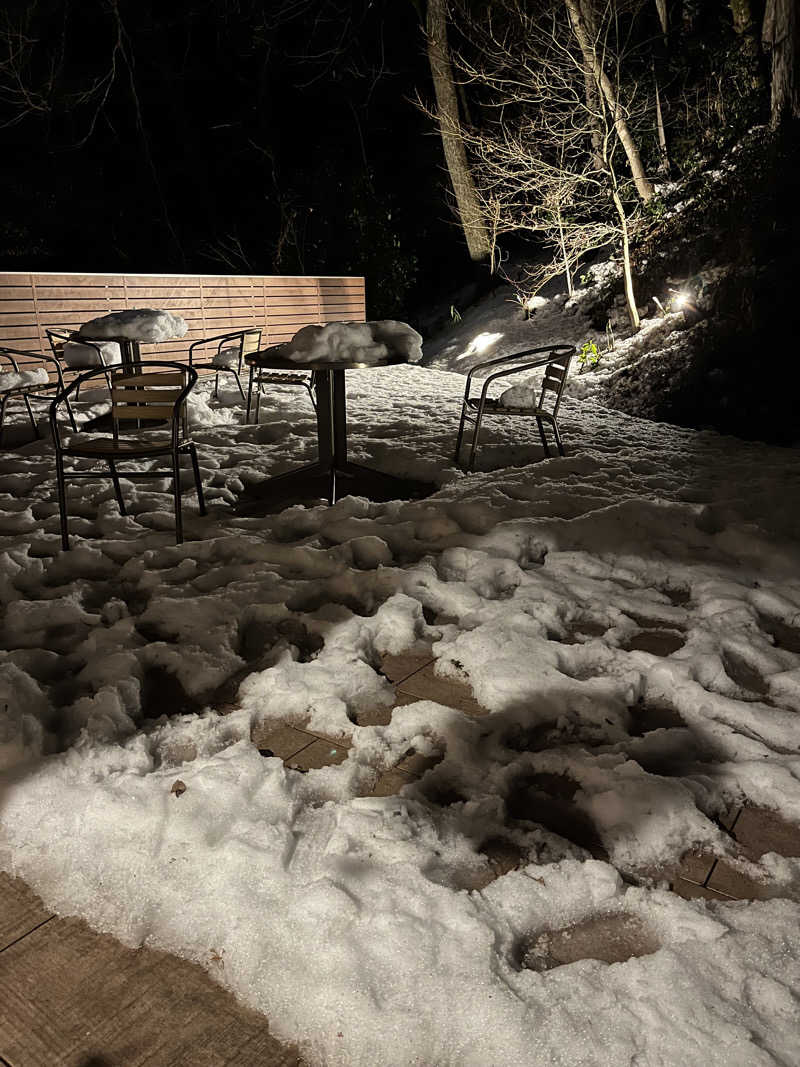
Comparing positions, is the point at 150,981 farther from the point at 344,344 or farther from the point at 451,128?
the point at 451,128

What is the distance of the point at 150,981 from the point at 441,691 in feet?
3.76

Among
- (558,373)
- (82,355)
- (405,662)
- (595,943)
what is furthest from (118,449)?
(82,355)

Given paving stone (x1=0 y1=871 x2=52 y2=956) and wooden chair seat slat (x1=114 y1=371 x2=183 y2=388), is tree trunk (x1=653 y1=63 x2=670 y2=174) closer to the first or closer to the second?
wooden chair seat slat (x1=114 y1=371 x2=183 y2=388)

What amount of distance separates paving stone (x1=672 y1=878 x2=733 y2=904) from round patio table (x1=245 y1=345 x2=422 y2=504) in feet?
9.44

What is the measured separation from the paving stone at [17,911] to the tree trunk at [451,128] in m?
12.1

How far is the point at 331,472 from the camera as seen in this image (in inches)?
165

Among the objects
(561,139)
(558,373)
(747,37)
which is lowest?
(558,373)

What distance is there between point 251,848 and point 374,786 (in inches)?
14.3

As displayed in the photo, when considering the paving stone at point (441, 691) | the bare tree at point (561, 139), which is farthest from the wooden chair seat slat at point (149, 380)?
the bare tree at point (561, 139)

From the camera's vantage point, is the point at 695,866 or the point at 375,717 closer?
the point at 695,866

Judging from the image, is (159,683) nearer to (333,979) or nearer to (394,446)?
(333,979)

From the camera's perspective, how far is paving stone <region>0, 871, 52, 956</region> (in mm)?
1414

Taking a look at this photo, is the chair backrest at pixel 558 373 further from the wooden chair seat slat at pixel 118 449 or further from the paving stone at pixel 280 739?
the paving stone at pixel 280 739

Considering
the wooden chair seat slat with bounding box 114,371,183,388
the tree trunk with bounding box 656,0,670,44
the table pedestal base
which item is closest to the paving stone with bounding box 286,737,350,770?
the table pedestal base
